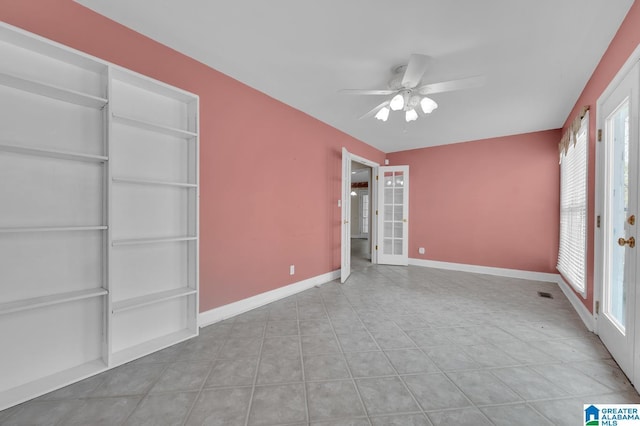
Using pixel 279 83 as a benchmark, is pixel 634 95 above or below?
below

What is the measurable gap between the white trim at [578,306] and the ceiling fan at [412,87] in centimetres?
250

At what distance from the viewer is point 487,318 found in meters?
2.64

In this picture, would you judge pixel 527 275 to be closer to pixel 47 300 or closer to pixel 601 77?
pixel 601 77

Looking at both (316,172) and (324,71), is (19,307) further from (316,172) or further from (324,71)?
(316,172)

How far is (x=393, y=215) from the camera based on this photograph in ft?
17.7

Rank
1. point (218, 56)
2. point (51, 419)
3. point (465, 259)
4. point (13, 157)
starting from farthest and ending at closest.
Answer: point (465, 259)
point (218, 56)
point (13, 157)
point (51, 419)

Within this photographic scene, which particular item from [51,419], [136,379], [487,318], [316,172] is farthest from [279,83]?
[487,318]

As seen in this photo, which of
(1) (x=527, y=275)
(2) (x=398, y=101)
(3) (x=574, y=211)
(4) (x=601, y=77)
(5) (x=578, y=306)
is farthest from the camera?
(1) (x=527, y=275)

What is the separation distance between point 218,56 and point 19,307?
227cm

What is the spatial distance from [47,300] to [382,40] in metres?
2.90

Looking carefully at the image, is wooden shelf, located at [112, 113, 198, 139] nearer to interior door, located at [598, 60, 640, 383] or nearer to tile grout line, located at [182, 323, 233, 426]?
tile grout line, located at [182, 323, 233, 426]

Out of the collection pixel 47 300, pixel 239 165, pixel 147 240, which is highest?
pixel 239 165

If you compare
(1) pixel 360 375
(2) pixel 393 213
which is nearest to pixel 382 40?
(1) pixel 360 375

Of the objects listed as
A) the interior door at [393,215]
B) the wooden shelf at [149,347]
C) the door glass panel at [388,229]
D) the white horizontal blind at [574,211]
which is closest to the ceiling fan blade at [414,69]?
the white horizontal blind at [574,211]
